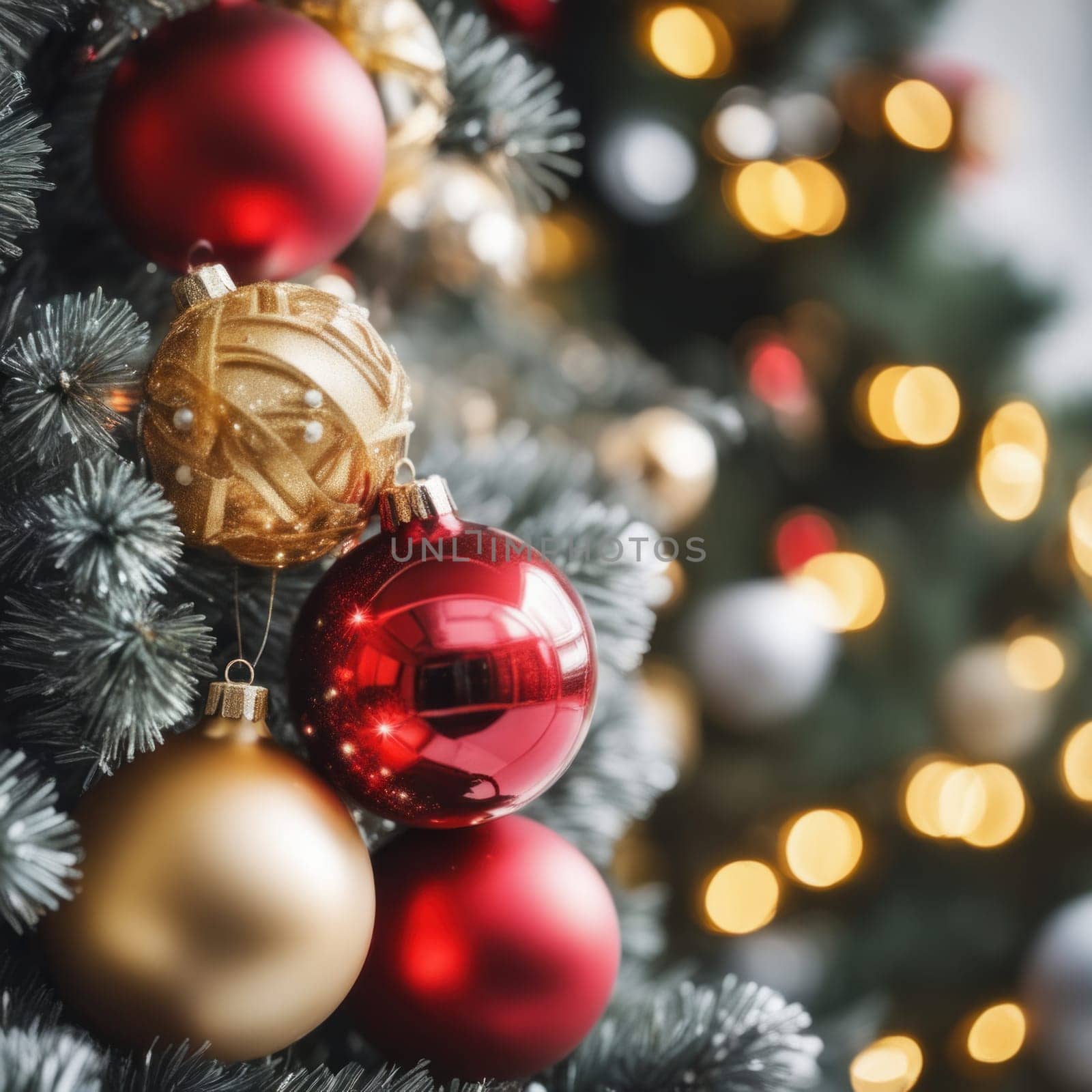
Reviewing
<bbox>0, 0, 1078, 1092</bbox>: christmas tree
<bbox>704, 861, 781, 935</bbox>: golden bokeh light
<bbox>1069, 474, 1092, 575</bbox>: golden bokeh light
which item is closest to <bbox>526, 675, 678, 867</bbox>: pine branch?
<bbox>0, 0, 1078, 1092</bbox>: christmas tree

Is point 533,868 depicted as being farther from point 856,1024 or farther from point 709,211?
point 709,211

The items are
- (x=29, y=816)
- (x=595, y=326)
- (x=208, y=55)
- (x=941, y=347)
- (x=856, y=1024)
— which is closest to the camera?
(x=29, y=816)

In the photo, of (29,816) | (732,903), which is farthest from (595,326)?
(29,816)

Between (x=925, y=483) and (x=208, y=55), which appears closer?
(x=208, y=55)

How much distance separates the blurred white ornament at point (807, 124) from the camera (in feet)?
3.13

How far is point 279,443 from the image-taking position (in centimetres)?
38

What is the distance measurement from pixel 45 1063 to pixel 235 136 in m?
0.36

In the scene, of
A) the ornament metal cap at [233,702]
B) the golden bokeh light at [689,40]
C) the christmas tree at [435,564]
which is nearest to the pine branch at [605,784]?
the christmas tree at [435,564]

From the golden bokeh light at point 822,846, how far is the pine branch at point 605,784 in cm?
48

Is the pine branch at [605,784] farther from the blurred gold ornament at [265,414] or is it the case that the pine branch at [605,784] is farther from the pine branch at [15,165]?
the pine branch at [15,165]

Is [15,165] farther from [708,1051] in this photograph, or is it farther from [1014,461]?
[1014,461]

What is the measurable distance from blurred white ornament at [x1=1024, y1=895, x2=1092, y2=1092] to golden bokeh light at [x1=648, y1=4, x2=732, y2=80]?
886 mm

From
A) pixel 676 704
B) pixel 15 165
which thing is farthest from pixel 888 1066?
pixel 15 165

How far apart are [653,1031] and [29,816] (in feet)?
1.05
